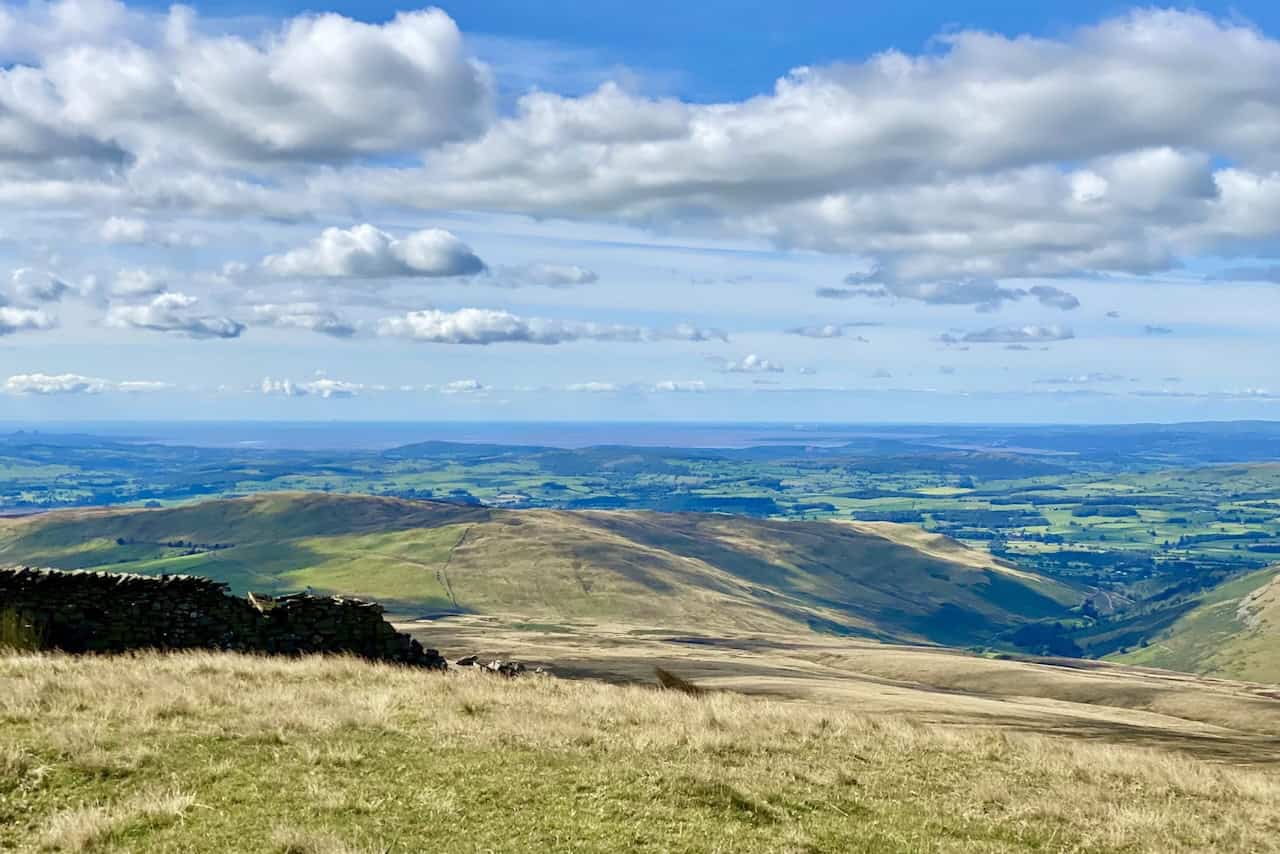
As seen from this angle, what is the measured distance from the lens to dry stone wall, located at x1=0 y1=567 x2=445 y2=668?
29.7 meters

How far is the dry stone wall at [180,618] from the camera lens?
97.5ft

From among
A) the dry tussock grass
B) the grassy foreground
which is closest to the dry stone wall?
the grassy foreground

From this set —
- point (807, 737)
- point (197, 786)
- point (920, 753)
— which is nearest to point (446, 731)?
point (197, 786)

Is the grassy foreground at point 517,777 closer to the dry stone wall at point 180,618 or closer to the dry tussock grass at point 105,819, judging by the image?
the dry tussock grass at point 105,819

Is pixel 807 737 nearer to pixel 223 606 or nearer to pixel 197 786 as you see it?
pixel 197 786

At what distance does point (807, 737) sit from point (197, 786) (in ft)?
44.2

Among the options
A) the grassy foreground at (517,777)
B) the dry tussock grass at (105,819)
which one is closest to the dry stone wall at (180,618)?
the grassy foreground at (517,777)

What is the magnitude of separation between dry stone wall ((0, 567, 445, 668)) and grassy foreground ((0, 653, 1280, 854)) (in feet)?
13.9

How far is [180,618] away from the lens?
3175cm

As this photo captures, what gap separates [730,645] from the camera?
403 ft

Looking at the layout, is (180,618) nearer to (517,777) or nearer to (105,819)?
(517,777)

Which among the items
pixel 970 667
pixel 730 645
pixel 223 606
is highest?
pixel 223 606

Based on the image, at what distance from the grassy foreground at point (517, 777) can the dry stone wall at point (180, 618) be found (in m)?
4.23

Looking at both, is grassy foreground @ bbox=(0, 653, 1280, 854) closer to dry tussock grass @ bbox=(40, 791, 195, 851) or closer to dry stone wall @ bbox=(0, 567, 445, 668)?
dry tussock grass @ bbox=(40, 791, 195, 851)
